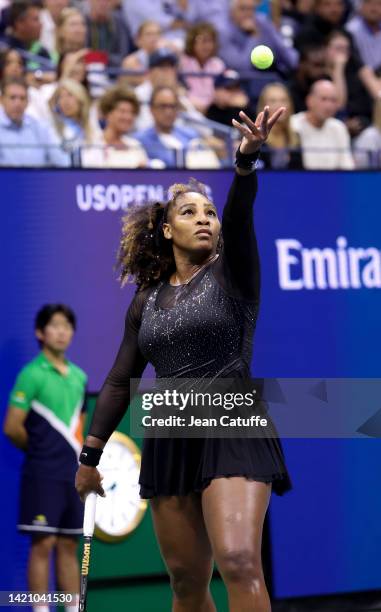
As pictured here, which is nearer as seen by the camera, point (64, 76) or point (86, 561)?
point (86, 561)

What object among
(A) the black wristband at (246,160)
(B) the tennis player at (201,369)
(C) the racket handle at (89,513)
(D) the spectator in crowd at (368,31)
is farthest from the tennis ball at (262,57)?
(D) the spectator in crowd at (368,31)

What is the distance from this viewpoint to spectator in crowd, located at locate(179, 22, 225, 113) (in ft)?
34.5

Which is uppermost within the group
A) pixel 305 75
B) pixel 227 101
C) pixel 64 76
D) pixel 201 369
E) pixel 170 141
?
pixel 305 75

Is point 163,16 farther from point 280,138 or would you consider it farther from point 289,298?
point 289,298

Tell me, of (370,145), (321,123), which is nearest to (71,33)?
(321,123)

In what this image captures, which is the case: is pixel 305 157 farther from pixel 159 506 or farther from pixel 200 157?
pixel 159 506

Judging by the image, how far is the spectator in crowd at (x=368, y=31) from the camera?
1238cm

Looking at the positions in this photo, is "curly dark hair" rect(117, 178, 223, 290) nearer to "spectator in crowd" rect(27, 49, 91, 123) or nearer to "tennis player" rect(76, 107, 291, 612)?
"tennis player" rect(76, 107, 291, 612)

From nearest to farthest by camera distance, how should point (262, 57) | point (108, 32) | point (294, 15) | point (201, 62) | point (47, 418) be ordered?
1. point (262, 57)
2. point (47, 418)
3. point (201, 62)
4. point (108, 32)
5. point (294, 15)

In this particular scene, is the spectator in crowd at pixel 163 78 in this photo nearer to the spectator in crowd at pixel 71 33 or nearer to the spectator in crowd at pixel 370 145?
the spectator in crowd at pixel 71 33

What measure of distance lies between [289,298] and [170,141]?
63.9 inches

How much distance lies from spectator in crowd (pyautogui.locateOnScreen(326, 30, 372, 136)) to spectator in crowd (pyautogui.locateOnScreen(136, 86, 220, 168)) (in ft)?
7.22

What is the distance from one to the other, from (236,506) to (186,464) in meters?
0.36

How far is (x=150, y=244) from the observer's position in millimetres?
5387
